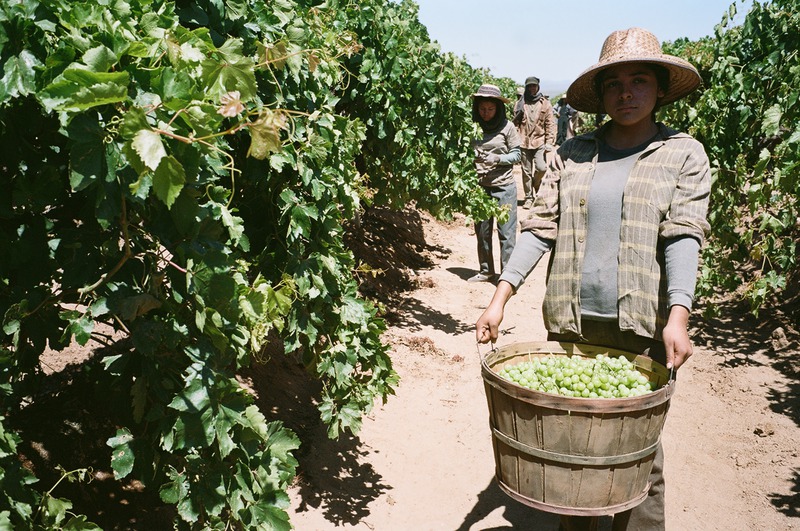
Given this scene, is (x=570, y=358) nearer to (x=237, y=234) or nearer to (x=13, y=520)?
(x=237, y=234)

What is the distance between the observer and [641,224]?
2.47 meters

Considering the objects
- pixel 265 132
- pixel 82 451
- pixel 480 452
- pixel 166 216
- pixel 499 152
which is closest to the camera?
pixel 265 132

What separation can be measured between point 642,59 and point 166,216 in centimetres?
175

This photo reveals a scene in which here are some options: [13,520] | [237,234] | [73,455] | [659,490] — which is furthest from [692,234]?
[73,455]

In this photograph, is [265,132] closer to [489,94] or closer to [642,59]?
[642,59]

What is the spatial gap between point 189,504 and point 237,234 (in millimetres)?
805

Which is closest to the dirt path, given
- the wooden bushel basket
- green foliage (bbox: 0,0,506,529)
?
green foliage (bbox: 0,0,506,529)

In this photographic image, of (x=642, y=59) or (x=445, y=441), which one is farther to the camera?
(x=445, y=441)

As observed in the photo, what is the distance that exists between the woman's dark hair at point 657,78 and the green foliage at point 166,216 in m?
1.16

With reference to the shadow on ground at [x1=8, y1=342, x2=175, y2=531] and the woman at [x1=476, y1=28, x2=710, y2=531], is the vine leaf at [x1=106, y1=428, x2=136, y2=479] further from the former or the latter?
the woman at [x1=476, y1=28, x2=710, y2=531]

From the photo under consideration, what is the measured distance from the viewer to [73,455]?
2916 mm

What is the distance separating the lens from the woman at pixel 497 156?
7.28 meters

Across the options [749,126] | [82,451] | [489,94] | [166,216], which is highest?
[489,94]

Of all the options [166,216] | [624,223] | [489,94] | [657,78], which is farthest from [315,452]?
[489,94]
